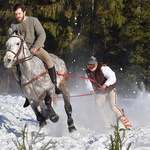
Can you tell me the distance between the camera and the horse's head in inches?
320

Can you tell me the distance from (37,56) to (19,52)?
0.68m

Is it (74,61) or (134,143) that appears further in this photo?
(74,61)

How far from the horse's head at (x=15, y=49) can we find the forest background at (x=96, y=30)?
15800 mm

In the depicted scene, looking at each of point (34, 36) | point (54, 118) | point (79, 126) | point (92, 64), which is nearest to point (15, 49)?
point (34, 36)

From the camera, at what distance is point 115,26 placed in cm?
2694

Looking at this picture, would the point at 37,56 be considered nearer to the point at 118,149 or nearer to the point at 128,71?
the point at 118,149

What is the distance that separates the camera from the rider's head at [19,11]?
8.62 meters

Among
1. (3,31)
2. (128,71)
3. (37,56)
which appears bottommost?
(128,71)

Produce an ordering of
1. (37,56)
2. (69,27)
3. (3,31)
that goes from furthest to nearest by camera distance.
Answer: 1. (3,31)
2. (69,27)
3. (37,56)

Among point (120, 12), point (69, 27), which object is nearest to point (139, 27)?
point (120, 12)

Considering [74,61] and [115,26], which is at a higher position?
[115,26]

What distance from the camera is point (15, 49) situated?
839 cm

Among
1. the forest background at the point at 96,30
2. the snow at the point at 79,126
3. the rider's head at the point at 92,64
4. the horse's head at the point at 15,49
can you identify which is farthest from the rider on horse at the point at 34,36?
the forest background at the point at 96,30

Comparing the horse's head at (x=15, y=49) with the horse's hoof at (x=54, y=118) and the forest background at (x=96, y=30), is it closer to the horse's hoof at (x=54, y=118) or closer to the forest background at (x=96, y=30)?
the horse's hoof at (x=54, y=118)
